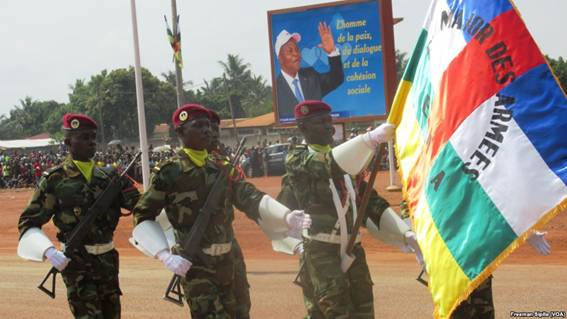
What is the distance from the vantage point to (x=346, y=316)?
600 cm

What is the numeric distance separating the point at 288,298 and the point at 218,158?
13.4 ft

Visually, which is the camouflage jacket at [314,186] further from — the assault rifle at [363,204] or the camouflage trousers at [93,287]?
the camouflage trousers at [93,287]

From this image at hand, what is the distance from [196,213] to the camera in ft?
18.7

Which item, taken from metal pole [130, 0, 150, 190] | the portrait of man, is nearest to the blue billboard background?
the portrait of man

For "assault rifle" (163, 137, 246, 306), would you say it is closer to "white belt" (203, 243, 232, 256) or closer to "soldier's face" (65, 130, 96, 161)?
"white belt" (203, 243, 232, 256)

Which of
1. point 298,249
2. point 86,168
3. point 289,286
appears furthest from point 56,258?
point 289,286

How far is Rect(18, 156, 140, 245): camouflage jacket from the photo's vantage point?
6531mm

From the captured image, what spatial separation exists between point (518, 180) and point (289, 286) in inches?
253

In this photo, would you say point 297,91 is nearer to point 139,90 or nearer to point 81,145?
point 139,90

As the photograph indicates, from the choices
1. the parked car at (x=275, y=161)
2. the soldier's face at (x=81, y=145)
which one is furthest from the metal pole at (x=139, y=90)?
the parked car at (x=275, y=161)

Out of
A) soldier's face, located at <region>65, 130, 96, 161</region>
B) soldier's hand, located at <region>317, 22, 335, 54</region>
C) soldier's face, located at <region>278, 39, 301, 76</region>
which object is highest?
soldier's hand, located at <region>317, 22, 335, 54</region>

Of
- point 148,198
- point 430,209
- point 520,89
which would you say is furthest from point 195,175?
point 520,89

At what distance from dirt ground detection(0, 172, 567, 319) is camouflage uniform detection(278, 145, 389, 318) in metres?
2.27

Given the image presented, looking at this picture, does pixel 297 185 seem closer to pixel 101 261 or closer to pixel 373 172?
pixel 373 172
